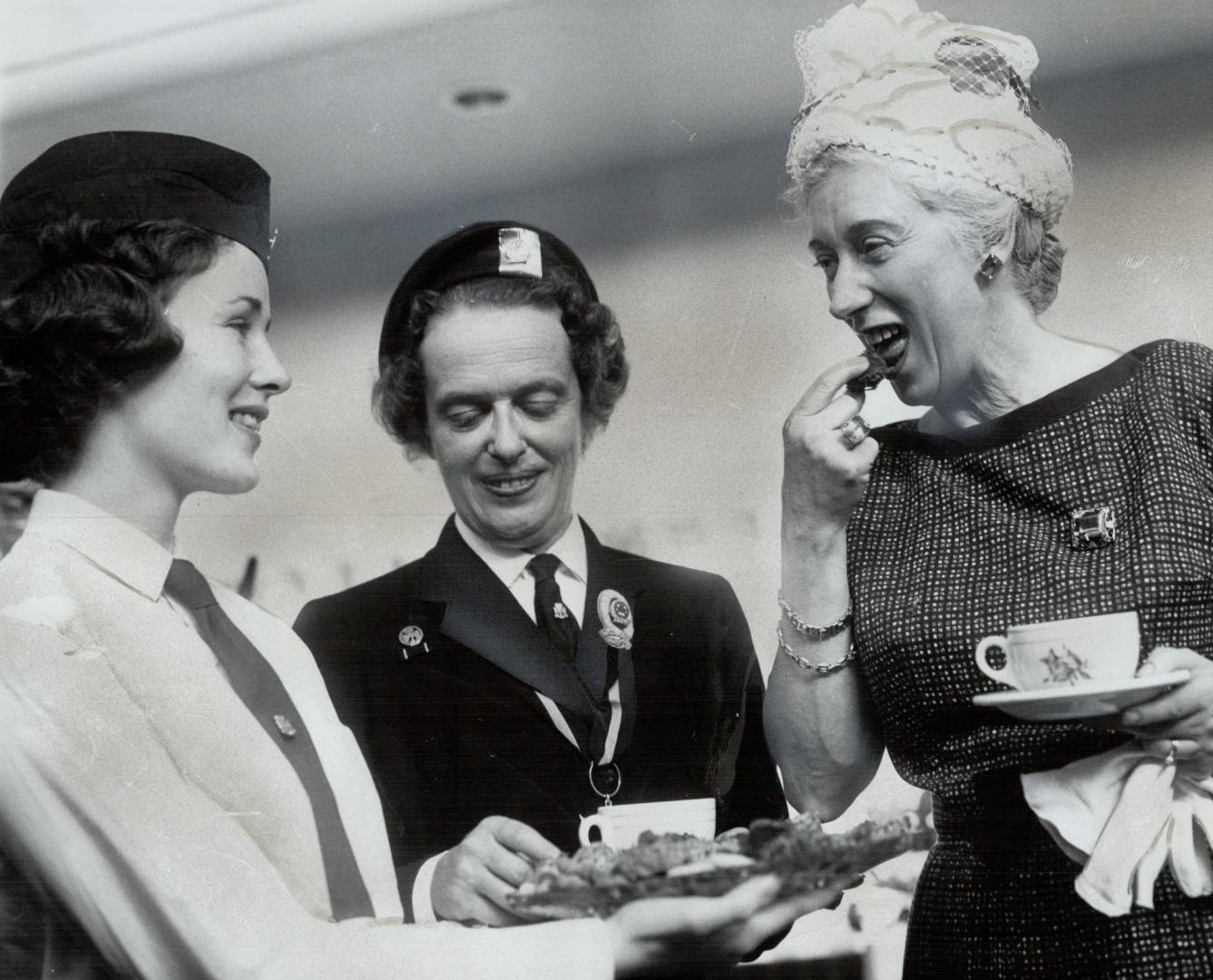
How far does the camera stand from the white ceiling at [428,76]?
165 cm

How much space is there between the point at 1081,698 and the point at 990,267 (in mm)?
523

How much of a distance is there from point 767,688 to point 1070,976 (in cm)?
43

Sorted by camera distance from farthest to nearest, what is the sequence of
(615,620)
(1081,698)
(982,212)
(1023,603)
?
1. (615,620)
2. (982,212)
3. (1023,603)
4. (1081,698)

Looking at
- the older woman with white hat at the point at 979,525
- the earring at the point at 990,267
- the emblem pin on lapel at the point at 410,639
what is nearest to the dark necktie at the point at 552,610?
the emblem pin on lapel at the point at 410,639

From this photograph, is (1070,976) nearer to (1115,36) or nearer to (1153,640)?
(1153,640)

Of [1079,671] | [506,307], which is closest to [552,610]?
[506,307]

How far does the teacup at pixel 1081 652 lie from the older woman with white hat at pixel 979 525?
2.1 inches

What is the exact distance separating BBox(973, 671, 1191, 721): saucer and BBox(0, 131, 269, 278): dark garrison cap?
99 centimetres

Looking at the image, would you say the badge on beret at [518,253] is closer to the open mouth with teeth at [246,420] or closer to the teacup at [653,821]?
the open mouth with teeth at [246,420]

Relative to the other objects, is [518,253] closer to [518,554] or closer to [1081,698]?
[518,554]

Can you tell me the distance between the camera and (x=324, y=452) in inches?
63.6

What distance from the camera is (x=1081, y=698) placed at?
1276mm

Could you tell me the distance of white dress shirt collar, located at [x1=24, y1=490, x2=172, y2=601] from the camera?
4.81ft

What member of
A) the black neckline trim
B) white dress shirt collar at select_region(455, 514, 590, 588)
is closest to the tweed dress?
the black neckline trim
